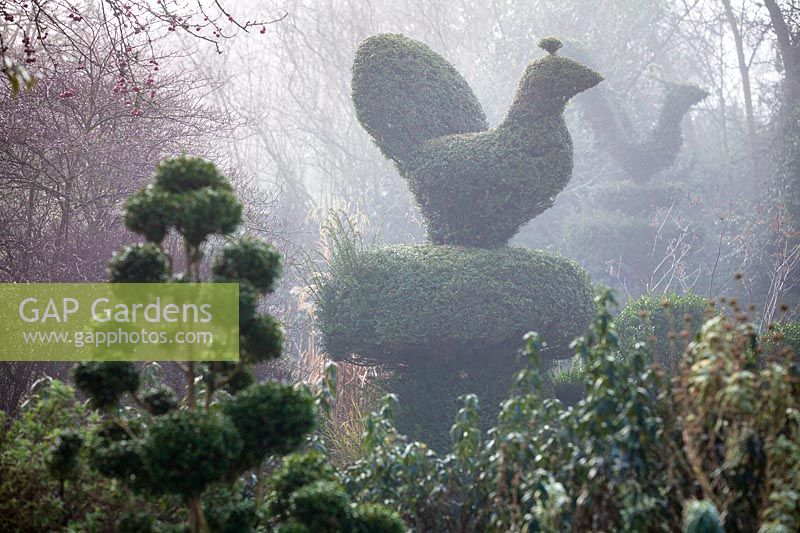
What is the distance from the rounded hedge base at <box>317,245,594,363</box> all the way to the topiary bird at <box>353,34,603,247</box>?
45 cm

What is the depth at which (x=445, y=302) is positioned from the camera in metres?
6.61

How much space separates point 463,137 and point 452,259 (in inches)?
48.3

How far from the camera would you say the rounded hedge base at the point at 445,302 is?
21.7ft

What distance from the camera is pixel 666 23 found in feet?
63.9

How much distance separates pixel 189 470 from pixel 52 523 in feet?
3.44

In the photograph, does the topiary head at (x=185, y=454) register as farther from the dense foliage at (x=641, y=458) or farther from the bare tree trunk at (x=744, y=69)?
the bare tree trunk at (x=744, y=69)

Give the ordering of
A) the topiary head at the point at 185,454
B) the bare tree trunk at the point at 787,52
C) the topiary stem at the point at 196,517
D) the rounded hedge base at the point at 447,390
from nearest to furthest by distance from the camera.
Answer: the topiary head at the point at 185,454
the topiary stem at the point at 196,517
the rounded hedge base at the point at 447,390
the bare tree trunk at the point at 787,52

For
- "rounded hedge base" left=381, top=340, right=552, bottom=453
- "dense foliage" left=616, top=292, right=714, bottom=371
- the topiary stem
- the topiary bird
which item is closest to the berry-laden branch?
the topiary bird

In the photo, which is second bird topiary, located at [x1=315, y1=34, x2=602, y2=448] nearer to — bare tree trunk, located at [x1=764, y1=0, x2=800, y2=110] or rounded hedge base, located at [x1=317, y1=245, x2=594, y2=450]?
rounded hedge base, located at [x1=317, y1=245, x2=594, y2=450]

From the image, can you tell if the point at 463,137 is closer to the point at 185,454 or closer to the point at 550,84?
the point at 550,84

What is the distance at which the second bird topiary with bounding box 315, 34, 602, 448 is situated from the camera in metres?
6.69

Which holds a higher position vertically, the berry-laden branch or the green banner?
the berry-laden branch

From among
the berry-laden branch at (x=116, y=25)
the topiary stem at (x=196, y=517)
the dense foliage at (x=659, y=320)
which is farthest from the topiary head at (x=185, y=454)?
the dense foliage at (x=659, y=320)

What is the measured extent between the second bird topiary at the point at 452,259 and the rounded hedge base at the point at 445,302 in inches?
0.4
